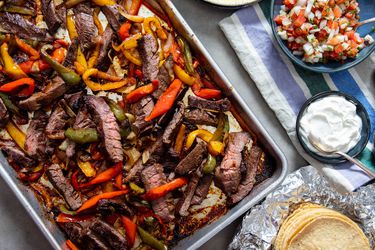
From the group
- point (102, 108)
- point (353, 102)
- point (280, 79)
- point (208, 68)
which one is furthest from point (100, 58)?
point (353, 102)

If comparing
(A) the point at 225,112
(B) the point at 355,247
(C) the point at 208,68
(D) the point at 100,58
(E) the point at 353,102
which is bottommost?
(B) the point at 355,247

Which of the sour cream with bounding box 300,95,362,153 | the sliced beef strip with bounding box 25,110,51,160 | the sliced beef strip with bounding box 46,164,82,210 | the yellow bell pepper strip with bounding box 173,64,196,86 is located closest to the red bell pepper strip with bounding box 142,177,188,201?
the sliced beef strip with bounding box 46,164,82,210

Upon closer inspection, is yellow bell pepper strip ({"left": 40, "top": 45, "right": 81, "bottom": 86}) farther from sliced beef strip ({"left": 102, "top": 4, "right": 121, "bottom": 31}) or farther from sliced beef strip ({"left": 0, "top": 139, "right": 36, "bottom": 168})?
sliced beef strip ({"left": 0, "top": 139, "right": 36, "bottom": 168})

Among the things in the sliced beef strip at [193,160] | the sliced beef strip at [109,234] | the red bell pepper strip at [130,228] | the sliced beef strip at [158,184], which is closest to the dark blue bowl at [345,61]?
the sliced beef strip at [193,160]

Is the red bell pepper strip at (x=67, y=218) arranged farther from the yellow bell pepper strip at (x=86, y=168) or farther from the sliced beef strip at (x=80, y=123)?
the sliced beef strip at (x=80, y=123)

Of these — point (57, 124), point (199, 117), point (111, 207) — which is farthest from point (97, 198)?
point (199, 117)

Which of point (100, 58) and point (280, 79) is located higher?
point (100, 58)

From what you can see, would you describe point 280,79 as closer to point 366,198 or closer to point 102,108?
point 366,198
